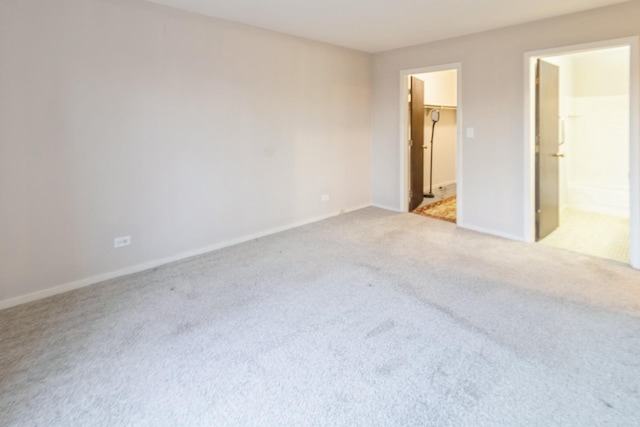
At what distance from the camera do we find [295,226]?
5.11m

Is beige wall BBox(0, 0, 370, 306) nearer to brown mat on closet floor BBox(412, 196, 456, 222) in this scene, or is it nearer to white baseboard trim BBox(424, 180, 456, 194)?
brown mat on closet floor BBox(412, 196, 456, 222)

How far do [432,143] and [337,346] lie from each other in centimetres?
586

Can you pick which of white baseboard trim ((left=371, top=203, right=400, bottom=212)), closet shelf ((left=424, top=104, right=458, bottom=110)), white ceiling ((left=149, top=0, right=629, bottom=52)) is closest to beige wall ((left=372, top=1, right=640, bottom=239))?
white ceiling ((left=149, top=0, right=629, bottom=52))

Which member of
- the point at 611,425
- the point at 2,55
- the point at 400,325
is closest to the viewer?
the point at 611,425

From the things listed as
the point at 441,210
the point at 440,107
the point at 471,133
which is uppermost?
the point at 440,107

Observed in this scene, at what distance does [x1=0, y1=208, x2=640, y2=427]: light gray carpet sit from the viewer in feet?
5.98

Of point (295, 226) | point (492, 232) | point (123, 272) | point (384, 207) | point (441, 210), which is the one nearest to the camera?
point (123, 272)

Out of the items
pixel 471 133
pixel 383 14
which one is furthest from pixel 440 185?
pixel 383 14

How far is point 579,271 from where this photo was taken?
11.4 feet

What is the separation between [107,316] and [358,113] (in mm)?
4409

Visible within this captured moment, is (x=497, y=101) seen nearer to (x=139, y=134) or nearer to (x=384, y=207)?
(x=384, y=207)

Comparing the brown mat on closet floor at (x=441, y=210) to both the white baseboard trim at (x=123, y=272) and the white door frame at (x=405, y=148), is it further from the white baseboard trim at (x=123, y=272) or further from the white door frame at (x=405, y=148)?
the white baseboard trim at (x=123, y=272)

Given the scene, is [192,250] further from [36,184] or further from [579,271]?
[579,271]

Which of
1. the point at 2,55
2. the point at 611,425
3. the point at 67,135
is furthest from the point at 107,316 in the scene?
the point at 611,425
